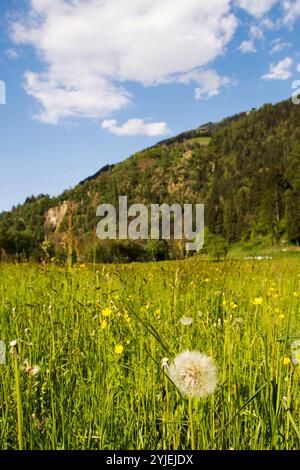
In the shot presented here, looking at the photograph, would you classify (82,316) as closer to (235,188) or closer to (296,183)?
(296,183)

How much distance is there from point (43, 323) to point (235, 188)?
14324 centimetres

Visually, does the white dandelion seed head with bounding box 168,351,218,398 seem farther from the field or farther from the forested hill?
the forested hill

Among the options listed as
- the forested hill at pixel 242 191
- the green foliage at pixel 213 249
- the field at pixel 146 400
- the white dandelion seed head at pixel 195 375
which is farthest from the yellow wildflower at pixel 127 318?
the green foliage at pixel 213 249

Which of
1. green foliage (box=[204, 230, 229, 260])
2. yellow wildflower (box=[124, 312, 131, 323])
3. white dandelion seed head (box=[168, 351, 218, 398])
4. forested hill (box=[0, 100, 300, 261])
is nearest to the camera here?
white dandelion seed head (box=[168, 351, 218, 398])

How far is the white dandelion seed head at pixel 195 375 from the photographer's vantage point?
112 centimetres

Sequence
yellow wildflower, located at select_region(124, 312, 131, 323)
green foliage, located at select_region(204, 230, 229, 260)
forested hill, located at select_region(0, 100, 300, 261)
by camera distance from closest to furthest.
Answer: yellow wildflower, located at select_region(124, 312, 131, 323)
green foliage, located at select_region(204, 230, 229, 260)
forested hill, located at select_region(0, 100, 300, 261)

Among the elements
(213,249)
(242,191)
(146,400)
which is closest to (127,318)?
(146,400)

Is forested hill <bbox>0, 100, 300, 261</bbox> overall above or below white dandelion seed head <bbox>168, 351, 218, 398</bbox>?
above

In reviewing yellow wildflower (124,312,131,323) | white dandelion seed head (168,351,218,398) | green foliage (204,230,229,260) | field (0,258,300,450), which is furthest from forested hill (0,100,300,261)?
green foliage (204,230,229,260)

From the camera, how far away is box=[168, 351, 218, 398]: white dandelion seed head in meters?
1.12

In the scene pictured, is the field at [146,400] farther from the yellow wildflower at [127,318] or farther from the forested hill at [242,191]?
the forested hill at [242,191]

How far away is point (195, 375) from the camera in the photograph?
1.13 metres
